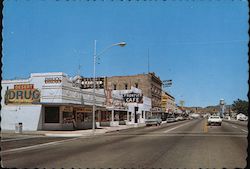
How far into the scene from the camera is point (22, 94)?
3688 cm

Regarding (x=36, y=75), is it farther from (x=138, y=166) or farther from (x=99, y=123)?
(x=138, y=166)

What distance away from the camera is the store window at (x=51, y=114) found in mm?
36062

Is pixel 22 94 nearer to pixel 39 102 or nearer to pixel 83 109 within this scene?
pixel 39 102

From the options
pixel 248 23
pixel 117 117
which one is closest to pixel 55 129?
pixel 117 117

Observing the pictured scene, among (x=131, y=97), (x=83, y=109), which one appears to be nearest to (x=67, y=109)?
(x=83, y=109)

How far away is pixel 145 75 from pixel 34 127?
5225 centimetres

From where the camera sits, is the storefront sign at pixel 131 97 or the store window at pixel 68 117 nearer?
the store window at pixel 68 117

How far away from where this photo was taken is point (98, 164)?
1067 centimetres

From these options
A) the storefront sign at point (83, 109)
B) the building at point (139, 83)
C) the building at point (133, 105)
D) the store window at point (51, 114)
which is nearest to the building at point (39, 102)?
the store window at point (51, 114)

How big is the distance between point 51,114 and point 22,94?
4152mm

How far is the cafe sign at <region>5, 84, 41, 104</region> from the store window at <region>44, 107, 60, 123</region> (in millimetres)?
1638

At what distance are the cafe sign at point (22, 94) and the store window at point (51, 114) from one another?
1.64 m

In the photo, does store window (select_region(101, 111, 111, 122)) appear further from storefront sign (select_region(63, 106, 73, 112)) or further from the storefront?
the storefront

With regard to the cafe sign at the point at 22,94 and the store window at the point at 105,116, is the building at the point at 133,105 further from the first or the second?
the cafe sign at the point at 22,94
